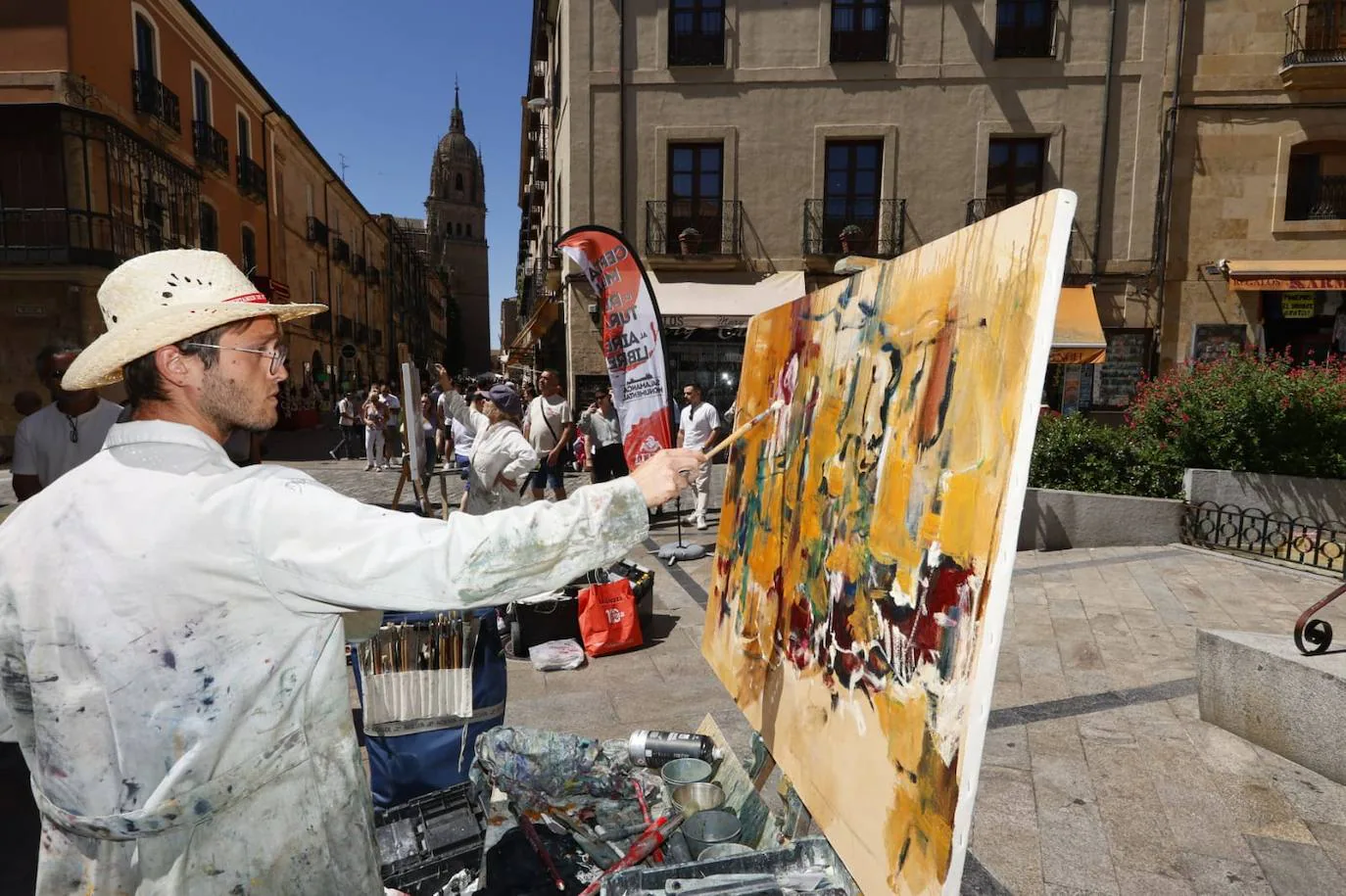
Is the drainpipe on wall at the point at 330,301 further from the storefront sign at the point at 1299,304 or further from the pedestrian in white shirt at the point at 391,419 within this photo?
the storefront sign at the point at 1299,304

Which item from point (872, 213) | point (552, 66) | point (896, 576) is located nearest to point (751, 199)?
point (872, 213)

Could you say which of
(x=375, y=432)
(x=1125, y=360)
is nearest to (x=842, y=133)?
(x=1125, y=360)

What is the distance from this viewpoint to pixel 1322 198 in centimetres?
1316

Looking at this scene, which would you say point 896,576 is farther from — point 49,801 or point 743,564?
point 49,801

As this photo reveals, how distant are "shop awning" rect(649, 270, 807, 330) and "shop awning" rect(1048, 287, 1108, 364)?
165 inches

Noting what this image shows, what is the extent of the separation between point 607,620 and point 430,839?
91.2 inches

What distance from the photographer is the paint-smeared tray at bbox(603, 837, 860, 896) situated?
184 cm

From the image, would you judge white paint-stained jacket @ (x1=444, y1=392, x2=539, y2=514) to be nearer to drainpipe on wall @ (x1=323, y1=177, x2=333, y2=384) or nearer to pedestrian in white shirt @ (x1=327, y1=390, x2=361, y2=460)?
pedestrian in white shirt @ (x1=327, y1=390, x2=361, y2=460)

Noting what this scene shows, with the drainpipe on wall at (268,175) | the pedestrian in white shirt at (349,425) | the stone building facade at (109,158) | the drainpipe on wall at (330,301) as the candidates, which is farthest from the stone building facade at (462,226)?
the pedestrian in white shirt at (349,425)

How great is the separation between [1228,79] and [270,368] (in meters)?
16.4

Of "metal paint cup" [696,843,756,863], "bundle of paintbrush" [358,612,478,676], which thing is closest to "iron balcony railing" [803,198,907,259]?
"bundle of paintbrush" [358,612,478,676]

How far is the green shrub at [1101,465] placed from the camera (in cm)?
748

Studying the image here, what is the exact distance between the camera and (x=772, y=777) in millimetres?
3264

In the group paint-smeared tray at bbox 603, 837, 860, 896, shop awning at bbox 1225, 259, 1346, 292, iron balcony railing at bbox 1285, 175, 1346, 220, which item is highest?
iron balcony railing at bbox 1285, 175, 1346, 220
